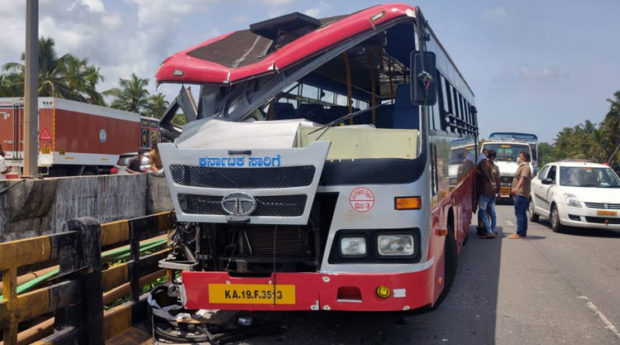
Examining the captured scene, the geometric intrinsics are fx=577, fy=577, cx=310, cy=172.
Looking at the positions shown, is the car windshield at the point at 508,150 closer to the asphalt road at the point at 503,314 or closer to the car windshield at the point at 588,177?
the car windshield at the point at 588,177

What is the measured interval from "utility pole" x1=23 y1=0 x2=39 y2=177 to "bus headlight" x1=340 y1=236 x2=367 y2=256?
8212 mm

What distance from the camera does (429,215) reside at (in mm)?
4617

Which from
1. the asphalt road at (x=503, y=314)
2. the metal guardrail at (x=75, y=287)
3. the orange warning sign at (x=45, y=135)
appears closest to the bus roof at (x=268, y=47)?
the metal guardrail at (x=75, y=287)

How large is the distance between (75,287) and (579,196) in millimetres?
11339

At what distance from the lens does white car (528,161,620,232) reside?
40.9 ft

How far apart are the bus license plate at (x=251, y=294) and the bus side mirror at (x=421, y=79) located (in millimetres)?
1824

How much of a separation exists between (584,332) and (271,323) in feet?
10.1

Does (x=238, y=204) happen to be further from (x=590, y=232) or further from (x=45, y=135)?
(x=45, y=135)

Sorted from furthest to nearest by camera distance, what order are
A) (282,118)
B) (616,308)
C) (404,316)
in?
(616,308) → (404,316) → (282,118)

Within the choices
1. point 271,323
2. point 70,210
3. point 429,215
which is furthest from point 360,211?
point 70,210

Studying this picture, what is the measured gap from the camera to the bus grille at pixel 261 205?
14.5ft

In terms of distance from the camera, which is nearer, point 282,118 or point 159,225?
point 282,118

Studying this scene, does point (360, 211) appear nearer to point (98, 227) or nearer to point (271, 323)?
point (271, 323)

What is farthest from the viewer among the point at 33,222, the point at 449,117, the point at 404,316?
the point at 33,222
